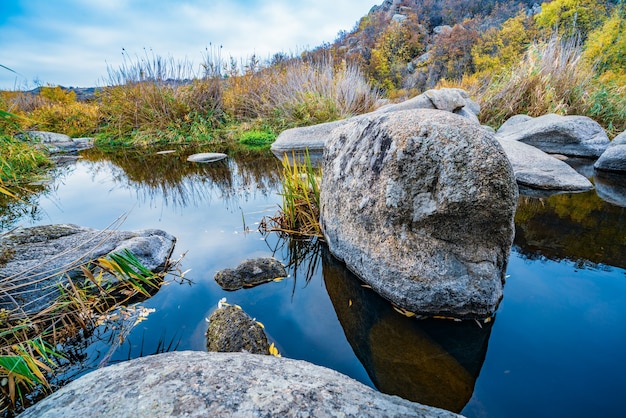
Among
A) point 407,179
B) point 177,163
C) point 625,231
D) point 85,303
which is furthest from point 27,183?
point 625,231

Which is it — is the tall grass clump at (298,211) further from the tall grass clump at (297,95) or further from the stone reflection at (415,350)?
the tall grass clump at (297,95)

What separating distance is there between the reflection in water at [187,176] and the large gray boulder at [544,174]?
349 cm

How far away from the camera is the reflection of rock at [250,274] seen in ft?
6.88

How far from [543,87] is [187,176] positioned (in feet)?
29.4

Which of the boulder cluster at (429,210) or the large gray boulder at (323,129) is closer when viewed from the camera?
the boulder cluster at (429,210)

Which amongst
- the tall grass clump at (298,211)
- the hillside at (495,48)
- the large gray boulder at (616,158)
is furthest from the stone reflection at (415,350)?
the hillside at (495,48)

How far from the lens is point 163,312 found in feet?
6.14

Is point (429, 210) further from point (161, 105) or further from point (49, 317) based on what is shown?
point (161, 105)

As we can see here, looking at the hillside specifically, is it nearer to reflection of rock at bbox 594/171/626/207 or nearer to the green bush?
reflection of rock at bbox 594/171/626/207

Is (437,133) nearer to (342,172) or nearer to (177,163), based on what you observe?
(342,172)

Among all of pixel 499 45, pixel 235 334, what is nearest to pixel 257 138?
pixel 235 334

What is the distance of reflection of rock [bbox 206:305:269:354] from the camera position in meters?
1.48

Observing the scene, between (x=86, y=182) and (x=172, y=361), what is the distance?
526 centimetres

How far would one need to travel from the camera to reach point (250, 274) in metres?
2.15
